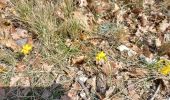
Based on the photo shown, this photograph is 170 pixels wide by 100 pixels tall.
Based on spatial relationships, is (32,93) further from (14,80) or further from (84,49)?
(84,49)

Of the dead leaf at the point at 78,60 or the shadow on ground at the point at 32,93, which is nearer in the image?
the shadow on ground at the point at 32,93

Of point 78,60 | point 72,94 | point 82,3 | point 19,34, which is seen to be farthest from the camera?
point 82,3

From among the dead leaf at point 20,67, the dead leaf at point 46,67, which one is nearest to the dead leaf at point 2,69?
the dead leaf at point 20,67

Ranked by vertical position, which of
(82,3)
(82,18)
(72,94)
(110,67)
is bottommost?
(72,94)

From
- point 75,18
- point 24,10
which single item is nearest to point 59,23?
point 75,18

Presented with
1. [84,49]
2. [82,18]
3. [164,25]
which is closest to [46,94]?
[84,49]

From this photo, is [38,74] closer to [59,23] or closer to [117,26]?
[59,23]

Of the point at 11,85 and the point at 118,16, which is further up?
the point at 118,16

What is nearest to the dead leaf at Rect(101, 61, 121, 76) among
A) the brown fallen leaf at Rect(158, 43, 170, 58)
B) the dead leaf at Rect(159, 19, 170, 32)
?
the brown fallen leaf at Rect(158, 43, 170, 58)

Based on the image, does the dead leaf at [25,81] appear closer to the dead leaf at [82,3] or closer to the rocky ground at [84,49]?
the rocky ground at [84,49]

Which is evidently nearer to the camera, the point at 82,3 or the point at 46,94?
the point at 46,94

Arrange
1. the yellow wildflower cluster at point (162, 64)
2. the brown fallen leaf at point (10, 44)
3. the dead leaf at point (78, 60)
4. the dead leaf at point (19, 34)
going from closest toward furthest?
the yellow wildflower cluster at point (162, 64) → the dead leaf at point (78, 60) → the brown fallen leaf at point (10, 44) → the dead leaf at point (19, 34)
